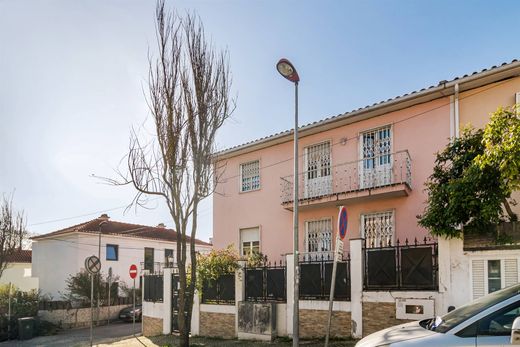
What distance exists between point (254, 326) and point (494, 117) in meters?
8.28

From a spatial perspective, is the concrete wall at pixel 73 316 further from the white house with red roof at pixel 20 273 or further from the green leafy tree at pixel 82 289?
the white house with red roof at pixel 20 273

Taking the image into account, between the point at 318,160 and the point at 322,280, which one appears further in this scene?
the point at 318,160

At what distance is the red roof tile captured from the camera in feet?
104

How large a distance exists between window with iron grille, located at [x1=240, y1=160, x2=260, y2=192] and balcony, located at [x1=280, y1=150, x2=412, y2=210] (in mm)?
1678

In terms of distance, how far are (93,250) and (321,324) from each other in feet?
77.2

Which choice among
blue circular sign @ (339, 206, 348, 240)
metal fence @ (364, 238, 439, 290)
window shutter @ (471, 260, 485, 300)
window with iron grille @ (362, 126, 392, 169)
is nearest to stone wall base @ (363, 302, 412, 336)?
metal fence @ (364, 238, 439, 290)

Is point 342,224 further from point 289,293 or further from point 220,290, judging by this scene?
point 220,290

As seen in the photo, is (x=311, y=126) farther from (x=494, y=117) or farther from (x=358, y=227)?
(x=494, y=117)

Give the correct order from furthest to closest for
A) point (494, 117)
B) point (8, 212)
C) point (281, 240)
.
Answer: point (8, 212) → point (281, 240) → point (494, 117)

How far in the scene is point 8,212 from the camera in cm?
2572

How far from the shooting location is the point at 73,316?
80.4 ft

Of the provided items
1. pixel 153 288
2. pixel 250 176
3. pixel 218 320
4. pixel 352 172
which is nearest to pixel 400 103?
pixel 352 172

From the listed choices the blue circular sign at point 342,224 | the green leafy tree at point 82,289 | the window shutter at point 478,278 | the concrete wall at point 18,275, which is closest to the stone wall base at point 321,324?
the window shutter at point 478,278

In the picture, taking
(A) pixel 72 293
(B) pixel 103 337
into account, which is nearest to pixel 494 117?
(B) pixel 103 337
